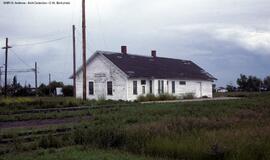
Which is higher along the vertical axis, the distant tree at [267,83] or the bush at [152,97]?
the distant tree at [267,83]

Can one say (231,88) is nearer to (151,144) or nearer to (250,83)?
(250,83)

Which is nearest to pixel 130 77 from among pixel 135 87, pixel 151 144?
pixel 135 87

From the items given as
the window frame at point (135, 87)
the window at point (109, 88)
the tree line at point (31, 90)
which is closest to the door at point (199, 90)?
the window frame at point (135, 87)

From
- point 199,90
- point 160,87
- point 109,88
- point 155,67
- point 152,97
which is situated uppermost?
point 155,67

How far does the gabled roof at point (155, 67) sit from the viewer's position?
50297 millimetres

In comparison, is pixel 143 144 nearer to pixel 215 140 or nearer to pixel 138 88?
pixel 215 140

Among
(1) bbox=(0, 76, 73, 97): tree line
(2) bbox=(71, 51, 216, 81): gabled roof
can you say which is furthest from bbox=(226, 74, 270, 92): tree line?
(1) bbox=(0, 76, 73, 97): tree line

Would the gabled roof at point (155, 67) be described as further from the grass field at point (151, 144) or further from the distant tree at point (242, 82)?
the grass field at point (151, 144)

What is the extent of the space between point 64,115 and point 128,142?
1289 centimetres

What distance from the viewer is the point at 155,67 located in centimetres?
5528

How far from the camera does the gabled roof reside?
50297 millimetres

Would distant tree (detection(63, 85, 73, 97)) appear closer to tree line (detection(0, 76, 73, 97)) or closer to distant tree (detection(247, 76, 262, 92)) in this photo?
tree line (detection(0, 76, 73, 97))

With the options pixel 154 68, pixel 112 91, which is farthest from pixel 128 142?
pixel 154 68

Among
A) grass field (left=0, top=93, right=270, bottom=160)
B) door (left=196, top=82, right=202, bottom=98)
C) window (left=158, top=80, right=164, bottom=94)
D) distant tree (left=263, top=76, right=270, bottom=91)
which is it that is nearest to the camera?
grass field (left=0, top=93, right=270, bottom=160)
